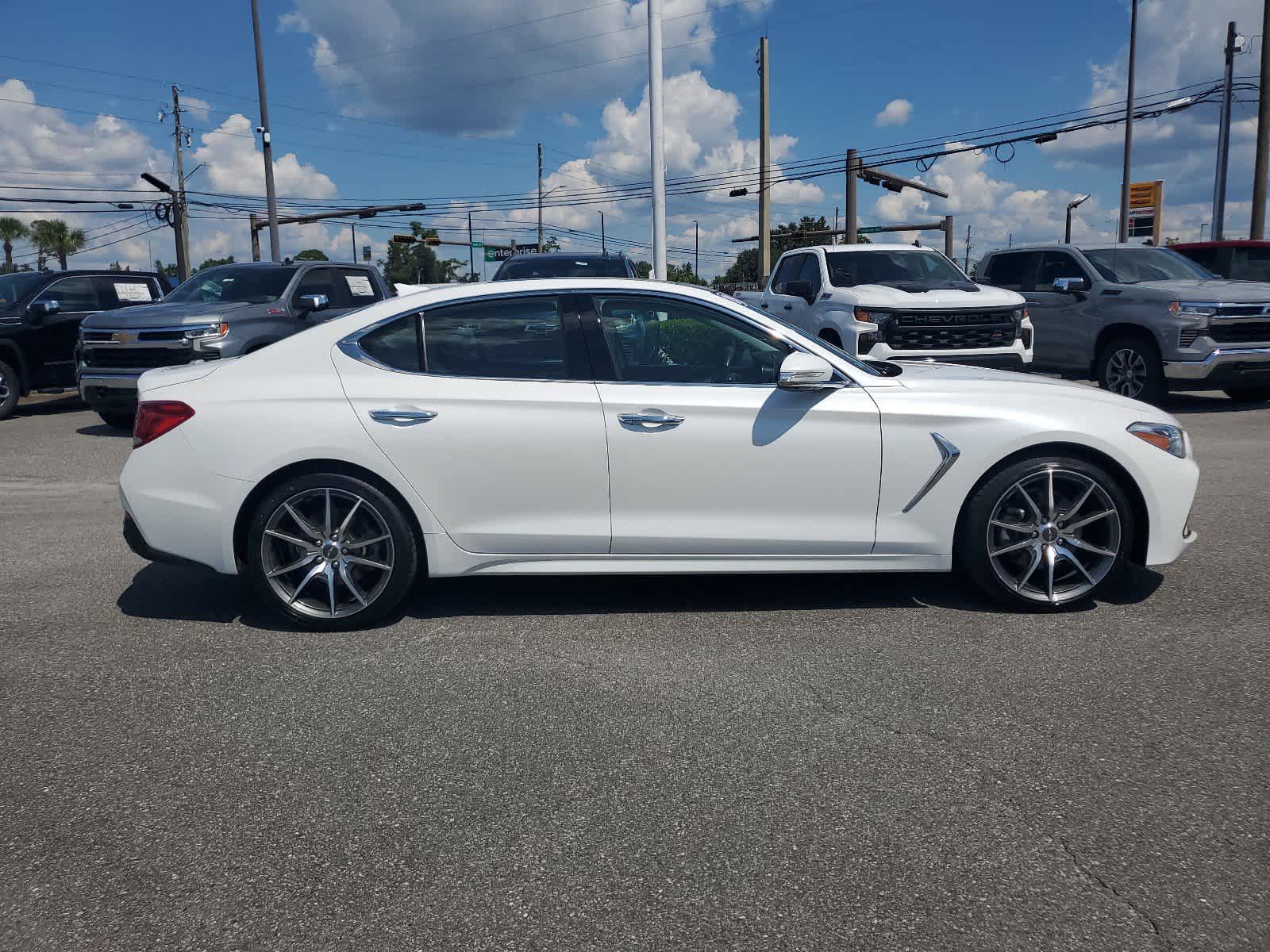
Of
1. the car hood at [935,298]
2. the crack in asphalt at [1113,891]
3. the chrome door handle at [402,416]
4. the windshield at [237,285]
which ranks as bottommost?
the crack in asphalt at [1113,891]

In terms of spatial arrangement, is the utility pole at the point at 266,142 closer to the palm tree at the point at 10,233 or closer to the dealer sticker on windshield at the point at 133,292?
the dealer sticker on windshield at the point at 133,292

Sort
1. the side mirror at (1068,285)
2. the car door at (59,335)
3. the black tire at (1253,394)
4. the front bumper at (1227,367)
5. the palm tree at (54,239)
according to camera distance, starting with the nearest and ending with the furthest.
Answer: the front bumper at (1227,367) → the side mirror at (1068,285) → the black tire at (1253,394) → the car door at (59,335) → the palm tree at (54,239)

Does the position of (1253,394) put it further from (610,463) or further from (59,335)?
(59,335)

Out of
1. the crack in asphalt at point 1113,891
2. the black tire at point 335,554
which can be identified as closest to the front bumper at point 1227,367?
the black tire at point 335,554

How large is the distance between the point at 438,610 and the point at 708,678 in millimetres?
→ 1658

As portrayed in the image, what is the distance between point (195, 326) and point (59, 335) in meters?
4.05

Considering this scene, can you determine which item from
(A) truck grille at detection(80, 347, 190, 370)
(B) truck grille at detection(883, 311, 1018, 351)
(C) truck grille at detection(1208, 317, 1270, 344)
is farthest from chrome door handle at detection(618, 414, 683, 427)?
(C) truck grille at detection(1208, 317, 1270, 344)

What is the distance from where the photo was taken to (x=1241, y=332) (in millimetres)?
11742

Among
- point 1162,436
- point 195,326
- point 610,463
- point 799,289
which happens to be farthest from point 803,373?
point 195,326

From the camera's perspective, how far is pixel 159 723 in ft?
12.7

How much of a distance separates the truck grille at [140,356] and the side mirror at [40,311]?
2986 mm

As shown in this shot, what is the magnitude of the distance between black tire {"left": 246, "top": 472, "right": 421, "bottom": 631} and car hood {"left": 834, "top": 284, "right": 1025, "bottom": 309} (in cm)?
786

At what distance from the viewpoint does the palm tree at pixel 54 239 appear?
233 ft

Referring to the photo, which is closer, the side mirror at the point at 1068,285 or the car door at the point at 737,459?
the car door at the point at 737,459
